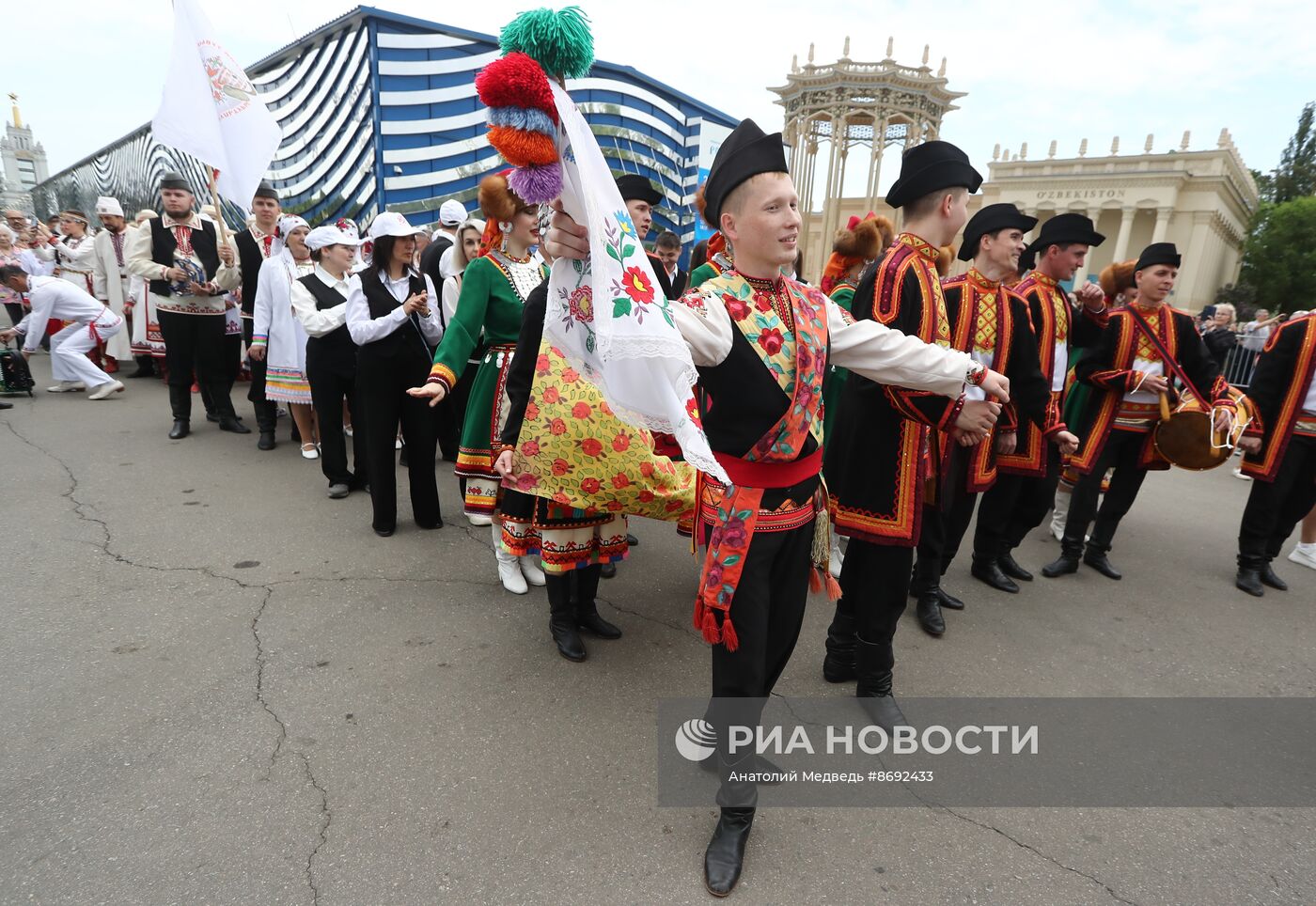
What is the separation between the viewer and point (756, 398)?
1747 millimetres

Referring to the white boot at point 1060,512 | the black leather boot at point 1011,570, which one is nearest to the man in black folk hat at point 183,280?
the black leather boot at point 1011,570

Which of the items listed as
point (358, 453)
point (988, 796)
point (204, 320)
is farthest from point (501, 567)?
point (204, 320)

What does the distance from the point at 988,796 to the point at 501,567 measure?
98.0 inches

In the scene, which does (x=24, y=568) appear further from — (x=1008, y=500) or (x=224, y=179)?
(x=1008, y=500)

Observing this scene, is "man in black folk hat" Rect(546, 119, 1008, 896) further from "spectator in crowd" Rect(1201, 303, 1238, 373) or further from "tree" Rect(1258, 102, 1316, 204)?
"tree" Rect(1258, 102, 1316, 204)

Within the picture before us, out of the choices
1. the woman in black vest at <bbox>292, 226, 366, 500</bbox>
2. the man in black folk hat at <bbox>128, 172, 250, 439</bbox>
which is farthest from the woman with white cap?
the woman in black vest at <bbox>292, 226, 366, 500</bbox>

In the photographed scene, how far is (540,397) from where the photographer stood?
102 inches

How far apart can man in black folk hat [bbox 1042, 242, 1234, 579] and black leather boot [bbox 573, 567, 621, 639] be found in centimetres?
295

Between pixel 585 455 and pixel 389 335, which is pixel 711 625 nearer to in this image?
pixel 585 455

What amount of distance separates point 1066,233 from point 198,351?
715 cm

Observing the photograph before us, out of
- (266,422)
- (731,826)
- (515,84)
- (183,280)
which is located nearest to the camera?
(515,84)

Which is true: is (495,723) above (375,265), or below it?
below

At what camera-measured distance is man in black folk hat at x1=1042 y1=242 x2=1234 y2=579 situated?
4051mm

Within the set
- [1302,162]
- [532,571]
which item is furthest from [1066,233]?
[1302,162]
